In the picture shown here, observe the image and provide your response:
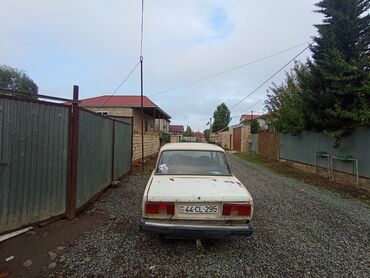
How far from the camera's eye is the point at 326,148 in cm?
1317

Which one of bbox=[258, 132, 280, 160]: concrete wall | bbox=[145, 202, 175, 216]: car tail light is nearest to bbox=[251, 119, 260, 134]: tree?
bbox=[258, 132, 280, 160]: concrete wall

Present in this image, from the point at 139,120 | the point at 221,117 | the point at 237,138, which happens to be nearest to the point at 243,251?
the point at 139,120

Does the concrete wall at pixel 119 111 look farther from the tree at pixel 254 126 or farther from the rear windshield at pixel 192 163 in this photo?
the rear windshield at pixel 192 163

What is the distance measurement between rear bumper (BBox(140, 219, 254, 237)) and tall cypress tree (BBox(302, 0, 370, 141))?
26.5ft

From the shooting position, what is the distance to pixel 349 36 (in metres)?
12.1

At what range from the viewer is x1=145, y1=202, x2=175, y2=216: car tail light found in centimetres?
400

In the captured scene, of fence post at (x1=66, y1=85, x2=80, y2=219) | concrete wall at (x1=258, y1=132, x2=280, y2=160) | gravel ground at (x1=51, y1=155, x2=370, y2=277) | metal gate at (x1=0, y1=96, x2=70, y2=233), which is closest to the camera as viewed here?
gravel ground at (x1=51, y1=155, x2=370, y2=277)

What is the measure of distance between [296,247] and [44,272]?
3464mm

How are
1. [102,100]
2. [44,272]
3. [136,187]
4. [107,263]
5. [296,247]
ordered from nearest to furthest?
[44,272], [107,263], [296,247], [136,187], [102,100]

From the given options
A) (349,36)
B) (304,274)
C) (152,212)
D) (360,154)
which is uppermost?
(349,36)

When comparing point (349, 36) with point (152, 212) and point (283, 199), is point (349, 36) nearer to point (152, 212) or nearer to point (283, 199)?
point (283, 199)

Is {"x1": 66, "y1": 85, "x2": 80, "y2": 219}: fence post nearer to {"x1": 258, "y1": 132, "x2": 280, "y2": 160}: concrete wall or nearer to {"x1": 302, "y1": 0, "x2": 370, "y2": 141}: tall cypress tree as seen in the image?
{"x1": 302, "y1": 0, "x2": 370, "y2": 141}: tall cypress tree

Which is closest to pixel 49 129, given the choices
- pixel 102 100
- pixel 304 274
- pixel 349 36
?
pixel 304 274

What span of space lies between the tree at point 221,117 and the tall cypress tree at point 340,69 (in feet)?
225
